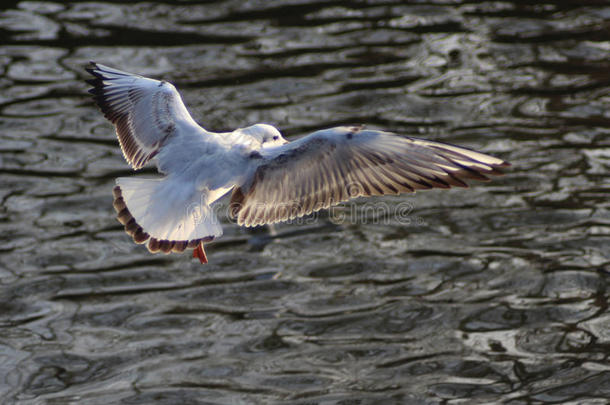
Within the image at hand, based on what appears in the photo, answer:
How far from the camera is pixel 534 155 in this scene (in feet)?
27.1

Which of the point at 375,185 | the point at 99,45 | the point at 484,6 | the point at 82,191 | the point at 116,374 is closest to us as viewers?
the point at 375,185

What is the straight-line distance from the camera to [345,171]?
16.3 feet

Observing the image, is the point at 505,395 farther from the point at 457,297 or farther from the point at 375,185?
the point at 375,185

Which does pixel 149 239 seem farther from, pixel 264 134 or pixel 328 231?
pixel 328 231

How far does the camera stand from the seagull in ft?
15.6

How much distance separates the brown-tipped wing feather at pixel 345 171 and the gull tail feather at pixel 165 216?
305mm

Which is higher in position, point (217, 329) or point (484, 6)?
point (484, 6)

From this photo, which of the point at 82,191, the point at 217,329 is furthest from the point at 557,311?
the point at 82,191

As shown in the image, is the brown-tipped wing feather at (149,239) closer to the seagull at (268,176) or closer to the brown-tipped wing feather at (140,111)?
the seagull at (268,176)

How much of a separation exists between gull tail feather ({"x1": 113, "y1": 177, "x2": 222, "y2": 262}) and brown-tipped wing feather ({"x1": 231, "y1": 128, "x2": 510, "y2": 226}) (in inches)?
12.0

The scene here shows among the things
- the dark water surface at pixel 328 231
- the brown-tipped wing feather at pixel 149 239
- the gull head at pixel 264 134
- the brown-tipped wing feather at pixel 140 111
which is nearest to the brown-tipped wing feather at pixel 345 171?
the gull head at pixel 264 134

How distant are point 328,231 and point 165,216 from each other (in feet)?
9.43

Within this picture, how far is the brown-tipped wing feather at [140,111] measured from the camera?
5535 mm

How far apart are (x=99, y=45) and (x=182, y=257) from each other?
3.99m
